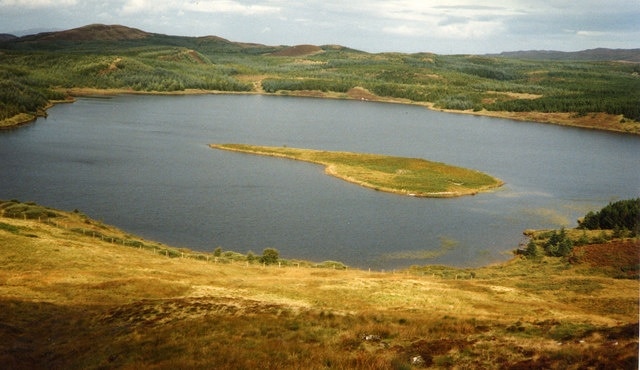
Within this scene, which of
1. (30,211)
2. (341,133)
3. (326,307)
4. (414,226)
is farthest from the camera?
(341,133)

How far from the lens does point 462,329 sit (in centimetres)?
3039

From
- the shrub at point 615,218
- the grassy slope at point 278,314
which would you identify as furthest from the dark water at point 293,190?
the grassy slope at point 278,314

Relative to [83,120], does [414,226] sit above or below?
below

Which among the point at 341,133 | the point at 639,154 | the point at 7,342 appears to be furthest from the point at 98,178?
the point at 639,154

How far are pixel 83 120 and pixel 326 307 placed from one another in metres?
149

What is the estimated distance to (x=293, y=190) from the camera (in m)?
93.0

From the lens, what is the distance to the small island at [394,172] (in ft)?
324

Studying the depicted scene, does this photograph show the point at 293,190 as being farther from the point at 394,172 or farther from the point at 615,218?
the point at 615,218

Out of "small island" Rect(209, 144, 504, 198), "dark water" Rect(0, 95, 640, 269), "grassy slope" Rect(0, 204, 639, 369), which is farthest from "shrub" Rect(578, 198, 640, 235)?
"small island" Rect(209, 144, 504, 198)

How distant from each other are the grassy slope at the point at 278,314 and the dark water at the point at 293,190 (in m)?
13.1

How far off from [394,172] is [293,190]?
2771 cm

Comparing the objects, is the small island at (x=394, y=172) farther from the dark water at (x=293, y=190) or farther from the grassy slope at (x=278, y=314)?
the grassy slope at (x=278, y=314)

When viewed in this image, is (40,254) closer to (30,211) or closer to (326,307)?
(30,211)

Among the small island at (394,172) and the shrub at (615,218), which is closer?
the shrub at (615,218)
